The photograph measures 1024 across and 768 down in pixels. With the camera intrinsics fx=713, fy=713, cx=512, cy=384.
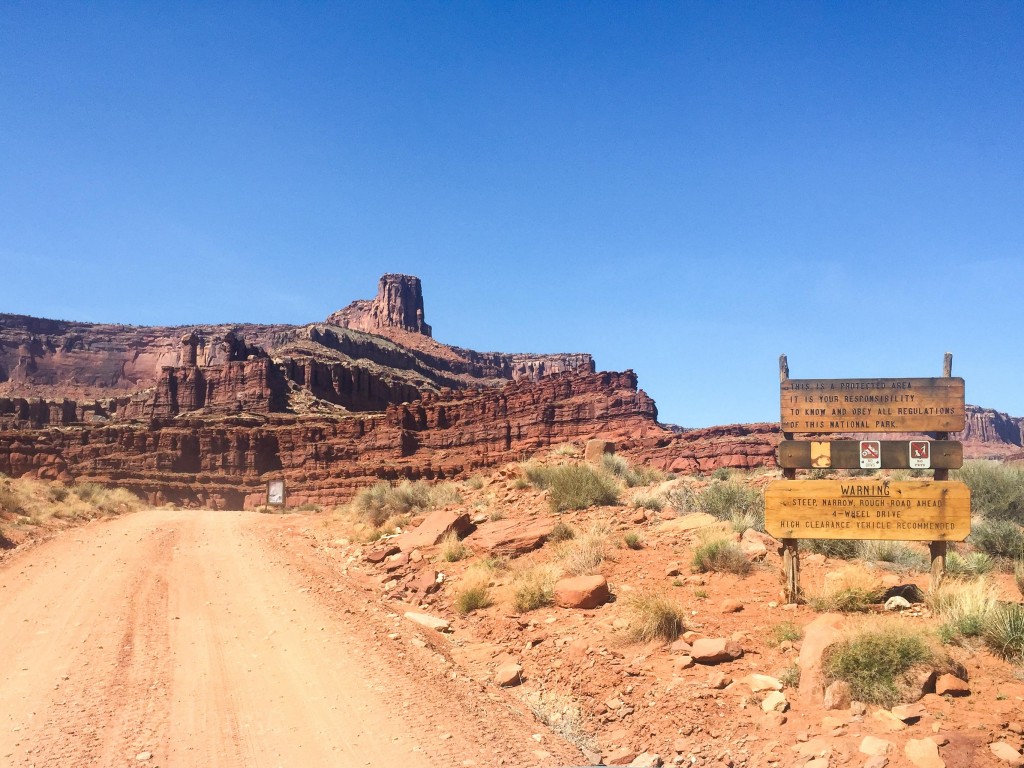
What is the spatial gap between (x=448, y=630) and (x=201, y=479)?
56449mm

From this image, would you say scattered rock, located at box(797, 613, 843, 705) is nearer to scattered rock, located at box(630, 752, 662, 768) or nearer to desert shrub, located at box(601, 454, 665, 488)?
scattered rock, located at box(630, 752, 662, 768)

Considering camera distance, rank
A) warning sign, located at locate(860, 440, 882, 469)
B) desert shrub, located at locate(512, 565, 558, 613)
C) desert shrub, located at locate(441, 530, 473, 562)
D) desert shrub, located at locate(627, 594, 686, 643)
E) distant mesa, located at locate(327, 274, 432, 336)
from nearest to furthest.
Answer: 1. desert shrub, located at locate(627, 594, 686, 643)
2. warning sign, located at locate(860, 440, 882, 469)
3. desert shrub, located at locate(512, 565, 558, 613)
4. desert shrub, located at locate(441, 530, 473, 562)
5. distant mesa, located at locate(327, 274, 432, 336)

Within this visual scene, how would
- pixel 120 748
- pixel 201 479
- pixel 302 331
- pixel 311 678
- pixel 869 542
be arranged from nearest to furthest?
pixel 120 748 → pixel 311 678 → pixel 869 542 → pixel 201 479 → pixel 302 331

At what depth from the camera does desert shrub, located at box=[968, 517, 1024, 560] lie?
1098cm

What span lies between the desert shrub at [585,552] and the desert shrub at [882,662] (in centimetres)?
480

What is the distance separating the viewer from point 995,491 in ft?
49.5

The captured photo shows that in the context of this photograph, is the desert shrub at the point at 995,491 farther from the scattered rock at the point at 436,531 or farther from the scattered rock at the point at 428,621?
the scattered rock at the point at 428,621

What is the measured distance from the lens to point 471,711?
7117mm

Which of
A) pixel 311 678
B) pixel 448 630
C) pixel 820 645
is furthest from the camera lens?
pixel 448 630

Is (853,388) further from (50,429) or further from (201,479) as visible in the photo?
(50,429)

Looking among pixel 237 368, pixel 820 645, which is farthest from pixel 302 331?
pixel 820 645

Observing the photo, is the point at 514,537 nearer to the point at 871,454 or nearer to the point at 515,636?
the point at 515,636

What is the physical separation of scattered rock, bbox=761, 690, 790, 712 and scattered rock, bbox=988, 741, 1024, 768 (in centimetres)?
155

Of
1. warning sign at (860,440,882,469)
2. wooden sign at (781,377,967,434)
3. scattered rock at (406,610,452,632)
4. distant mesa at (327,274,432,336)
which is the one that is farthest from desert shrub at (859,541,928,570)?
distant mesa at (327,274,432,336)
